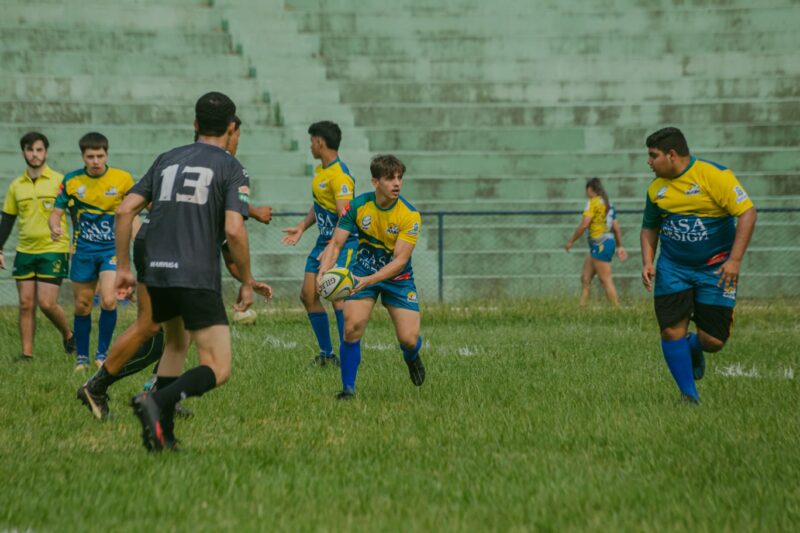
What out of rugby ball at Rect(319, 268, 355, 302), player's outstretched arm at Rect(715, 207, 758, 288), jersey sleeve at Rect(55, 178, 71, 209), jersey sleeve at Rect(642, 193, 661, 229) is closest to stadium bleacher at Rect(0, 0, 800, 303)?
jersey sleeve at Rect(55, 178, 71, 209)

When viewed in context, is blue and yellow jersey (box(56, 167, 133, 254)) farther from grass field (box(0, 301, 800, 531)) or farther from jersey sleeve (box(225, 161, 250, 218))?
jersey sleeve (box(225, 161, 250, 218))

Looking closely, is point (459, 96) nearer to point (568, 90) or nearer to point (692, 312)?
point (568, 90)

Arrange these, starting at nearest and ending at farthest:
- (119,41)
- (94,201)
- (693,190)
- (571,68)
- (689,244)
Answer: (693,190)
(689,244)
(94,201)
(119,41)
(571,68)

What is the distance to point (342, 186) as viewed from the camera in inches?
444

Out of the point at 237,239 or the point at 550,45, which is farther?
the point at 550,45

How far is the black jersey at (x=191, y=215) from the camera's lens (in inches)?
246

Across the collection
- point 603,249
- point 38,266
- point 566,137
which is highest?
point 566,137

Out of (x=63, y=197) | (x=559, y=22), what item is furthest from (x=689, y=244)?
(x=559, y=22)

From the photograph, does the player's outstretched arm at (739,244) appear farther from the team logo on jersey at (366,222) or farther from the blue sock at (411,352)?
the team logo on jersey at (366,222)

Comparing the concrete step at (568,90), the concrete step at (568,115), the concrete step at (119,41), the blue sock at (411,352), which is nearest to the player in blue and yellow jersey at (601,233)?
the concrete step at (568,115)

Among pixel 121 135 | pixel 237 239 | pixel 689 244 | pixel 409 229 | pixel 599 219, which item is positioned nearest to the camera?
pixel 237 239

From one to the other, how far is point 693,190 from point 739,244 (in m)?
0.54

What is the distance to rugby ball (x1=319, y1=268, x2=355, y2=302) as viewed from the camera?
8.41 m

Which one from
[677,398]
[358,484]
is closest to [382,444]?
[358,484]
